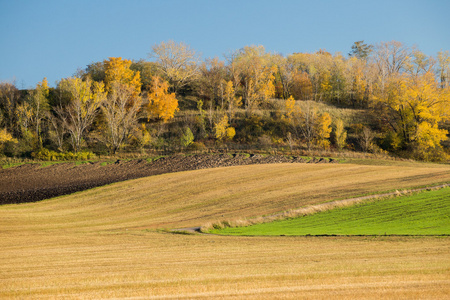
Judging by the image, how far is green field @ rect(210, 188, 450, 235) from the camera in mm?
17844

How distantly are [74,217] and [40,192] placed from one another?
482 inches

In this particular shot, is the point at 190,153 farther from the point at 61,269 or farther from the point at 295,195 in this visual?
the point at 61,269

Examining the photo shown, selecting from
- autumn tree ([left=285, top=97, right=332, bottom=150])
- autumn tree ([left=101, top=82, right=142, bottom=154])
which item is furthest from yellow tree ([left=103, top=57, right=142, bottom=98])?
autumn tree ([left=285, top=97, right=332, bottom=150])

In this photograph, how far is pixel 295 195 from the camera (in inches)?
A: 1244

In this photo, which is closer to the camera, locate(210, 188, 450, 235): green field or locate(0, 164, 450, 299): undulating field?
locate(0, 164, 450, 299): undulating field

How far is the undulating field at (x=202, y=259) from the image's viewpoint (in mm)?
9062

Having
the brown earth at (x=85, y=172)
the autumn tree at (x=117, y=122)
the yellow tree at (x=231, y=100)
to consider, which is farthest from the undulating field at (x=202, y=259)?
the yellow tree at (x=231, y=100)

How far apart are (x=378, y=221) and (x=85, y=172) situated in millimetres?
38518

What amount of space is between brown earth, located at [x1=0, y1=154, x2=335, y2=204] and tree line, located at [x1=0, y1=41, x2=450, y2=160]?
8904 millimetres

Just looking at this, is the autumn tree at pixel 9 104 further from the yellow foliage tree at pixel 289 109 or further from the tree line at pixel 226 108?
the yellow foliage tree at pixel 289 109

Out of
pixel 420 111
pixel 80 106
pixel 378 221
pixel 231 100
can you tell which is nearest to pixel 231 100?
pixel 231 100

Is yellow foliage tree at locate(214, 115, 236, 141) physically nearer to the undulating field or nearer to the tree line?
the tree line

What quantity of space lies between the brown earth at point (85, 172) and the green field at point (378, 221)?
24606mm

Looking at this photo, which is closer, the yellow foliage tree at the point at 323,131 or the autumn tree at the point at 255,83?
the yellow foliage tree at the point at 323,131
